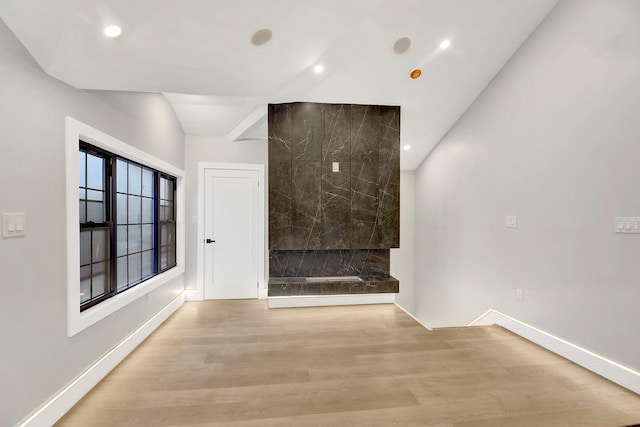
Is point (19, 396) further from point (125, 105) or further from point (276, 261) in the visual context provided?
point (276, 261)

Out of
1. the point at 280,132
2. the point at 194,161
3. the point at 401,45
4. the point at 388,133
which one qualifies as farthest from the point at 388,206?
the point at 194,161

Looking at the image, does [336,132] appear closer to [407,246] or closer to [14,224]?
[407,246]

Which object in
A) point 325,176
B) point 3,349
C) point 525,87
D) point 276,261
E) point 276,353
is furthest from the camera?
point 276,261

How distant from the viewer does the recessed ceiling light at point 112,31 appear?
5.91ft

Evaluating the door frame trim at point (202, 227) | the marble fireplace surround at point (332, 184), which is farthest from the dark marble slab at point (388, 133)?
the door frame trim at point (202, 227)

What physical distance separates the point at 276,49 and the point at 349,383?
269 cm

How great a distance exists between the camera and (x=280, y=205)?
3.85 m

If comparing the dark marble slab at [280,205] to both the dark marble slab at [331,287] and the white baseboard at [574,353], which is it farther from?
→ the white baseboard at [574,353]

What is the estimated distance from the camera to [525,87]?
3.00 meters

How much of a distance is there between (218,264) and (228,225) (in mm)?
615

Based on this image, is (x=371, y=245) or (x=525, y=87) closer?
(x=525, y=87)

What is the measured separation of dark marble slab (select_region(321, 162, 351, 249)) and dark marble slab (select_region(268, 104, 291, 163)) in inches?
21.9

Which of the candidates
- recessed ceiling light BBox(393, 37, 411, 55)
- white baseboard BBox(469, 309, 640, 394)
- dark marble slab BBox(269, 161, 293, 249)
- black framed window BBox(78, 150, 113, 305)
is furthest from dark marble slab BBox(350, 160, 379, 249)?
black framed window BBox(78, 150, 113, 305)

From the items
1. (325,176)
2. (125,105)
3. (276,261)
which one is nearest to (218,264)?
(276,261)
